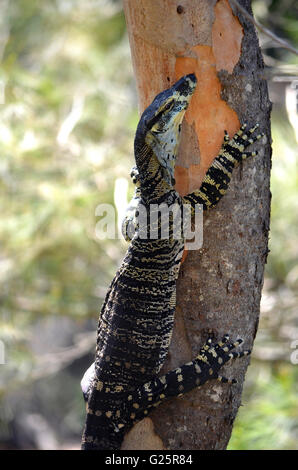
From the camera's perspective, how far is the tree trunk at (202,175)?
→ 7.23ft

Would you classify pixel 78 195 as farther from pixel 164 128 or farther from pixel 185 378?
pixel 185 378

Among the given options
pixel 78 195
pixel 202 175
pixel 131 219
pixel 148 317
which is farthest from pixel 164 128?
pixel 78 195

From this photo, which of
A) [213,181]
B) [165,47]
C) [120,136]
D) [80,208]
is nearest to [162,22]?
[165,47]

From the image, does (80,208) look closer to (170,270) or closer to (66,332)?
(170,270)

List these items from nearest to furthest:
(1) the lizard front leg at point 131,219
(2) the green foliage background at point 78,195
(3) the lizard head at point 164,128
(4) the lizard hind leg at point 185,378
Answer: (3) the lizard head at point 164,128 → (4) the lizard hind leg at point 185,378 → (1) the lizard front leg at point 131,219 → (2) the green foliage background at point 78,195

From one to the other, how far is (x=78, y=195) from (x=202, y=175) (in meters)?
2.21

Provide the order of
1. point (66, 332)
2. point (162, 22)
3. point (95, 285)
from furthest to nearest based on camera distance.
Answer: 1. point (66, 332)
2. point (95, 285)
3. point (162, 22)

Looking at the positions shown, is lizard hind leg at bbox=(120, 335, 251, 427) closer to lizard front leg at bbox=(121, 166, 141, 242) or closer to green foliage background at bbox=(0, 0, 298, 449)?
lizard front leg at bbox=(121, 166, 141, 242)

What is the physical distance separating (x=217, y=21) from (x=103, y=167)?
101 inches

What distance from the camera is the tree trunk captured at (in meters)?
2.20

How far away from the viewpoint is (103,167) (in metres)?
4.66

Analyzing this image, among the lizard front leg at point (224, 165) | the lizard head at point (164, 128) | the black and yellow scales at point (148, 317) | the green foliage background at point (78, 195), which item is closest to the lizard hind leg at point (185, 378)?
the black and yellow scales at point (148, 317)

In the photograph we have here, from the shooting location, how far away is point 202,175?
2.31m

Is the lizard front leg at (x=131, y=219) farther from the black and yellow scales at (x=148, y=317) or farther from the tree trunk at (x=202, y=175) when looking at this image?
the tree trunk at (x=202, y=175)
